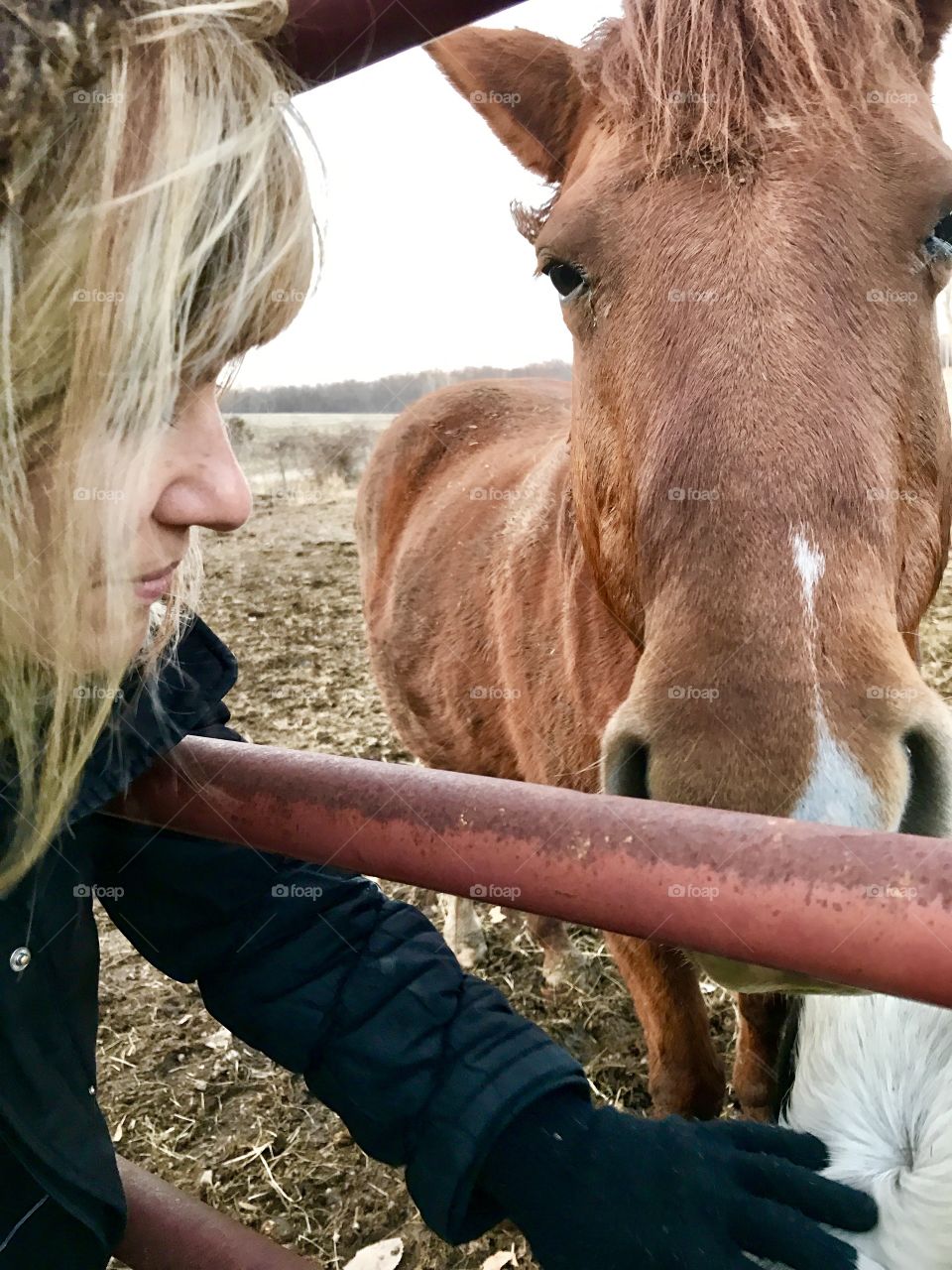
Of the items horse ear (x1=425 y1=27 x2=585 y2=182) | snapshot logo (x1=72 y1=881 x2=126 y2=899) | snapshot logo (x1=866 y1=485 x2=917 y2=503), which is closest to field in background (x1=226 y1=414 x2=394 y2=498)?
horse ear (x1=425 y1=27 x2=585 y2=182)

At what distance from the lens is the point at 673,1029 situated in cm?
213

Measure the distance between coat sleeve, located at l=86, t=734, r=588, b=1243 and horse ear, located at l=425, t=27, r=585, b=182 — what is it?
171cm

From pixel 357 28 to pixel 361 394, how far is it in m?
7.49

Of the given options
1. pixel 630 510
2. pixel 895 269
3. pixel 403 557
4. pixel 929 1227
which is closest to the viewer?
pixel 929 1227

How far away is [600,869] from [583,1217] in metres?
0.58

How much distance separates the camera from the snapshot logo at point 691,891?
2.12ft

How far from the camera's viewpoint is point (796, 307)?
122 centimetres

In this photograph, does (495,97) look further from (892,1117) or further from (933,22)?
(892,1117)

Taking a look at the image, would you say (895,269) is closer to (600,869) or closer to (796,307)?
(796,307)

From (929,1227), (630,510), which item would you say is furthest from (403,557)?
(929,1227)

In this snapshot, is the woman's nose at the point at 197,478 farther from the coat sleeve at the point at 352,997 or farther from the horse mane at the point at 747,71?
the horse mane at the point at 747,71

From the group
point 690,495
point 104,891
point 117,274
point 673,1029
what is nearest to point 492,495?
point 673,1029

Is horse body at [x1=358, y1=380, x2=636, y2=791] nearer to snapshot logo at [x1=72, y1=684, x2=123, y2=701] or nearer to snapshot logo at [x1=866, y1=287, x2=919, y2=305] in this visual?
snapshot logo at [x1=866, y1=287, x2=919, y2=305]

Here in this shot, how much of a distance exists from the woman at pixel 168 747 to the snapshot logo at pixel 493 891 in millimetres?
430
